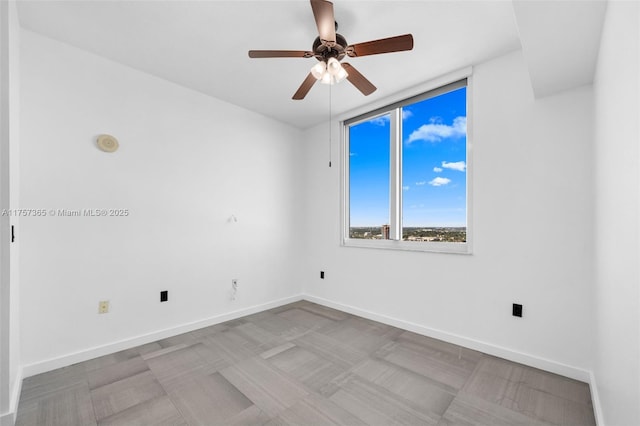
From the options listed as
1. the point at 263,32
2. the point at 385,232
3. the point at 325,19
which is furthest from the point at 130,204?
the point at 385,232

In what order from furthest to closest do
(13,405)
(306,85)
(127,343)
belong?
(127,343)
(306,85)
(13,405)

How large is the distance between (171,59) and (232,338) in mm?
2571

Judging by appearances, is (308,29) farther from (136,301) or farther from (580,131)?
(136,301)

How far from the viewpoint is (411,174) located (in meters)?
3.01

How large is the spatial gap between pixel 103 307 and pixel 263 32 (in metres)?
2.54

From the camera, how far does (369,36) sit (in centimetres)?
206

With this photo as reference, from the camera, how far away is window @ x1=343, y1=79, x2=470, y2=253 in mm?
2660

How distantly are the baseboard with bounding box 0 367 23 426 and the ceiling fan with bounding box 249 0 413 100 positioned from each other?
240 centimetres

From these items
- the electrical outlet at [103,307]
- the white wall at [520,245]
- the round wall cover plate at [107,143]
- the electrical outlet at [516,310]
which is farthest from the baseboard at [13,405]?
the electrical outlet at [516,310]

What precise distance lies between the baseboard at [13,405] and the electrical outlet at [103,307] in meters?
0.53

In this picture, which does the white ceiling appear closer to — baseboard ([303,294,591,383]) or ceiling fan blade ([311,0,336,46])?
ceiling fan blade ([311,0,336,46])

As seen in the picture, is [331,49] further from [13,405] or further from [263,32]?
[13,405]

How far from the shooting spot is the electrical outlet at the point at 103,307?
230cm

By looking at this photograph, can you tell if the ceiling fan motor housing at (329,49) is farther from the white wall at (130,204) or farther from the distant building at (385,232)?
the distant building at (385,232)
